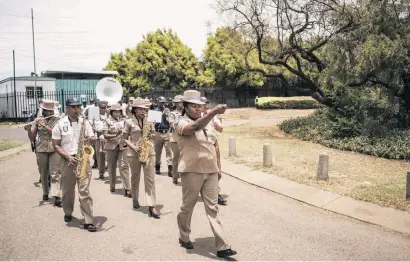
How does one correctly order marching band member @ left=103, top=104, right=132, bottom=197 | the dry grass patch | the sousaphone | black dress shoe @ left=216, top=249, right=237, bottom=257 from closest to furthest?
black dress shoe @ left=216, top=249, right=237, bottom=257
marching band member @ left=103, top=104, right=132, bottom=197
the sousaphone
the dry grass patch

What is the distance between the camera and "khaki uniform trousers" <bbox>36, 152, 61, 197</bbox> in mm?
7078

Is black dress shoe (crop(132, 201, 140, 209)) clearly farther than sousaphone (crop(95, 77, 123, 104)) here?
No

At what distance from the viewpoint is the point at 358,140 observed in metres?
13.3

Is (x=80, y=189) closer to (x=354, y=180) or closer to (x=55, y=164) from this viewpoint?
(x=55, y=164)

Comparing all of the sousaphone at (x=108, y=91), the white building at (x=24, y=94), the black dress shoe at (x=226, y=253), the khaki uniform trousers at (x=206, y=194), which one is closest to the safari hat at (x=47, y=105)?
the sousaphone at (x=108, y=91)

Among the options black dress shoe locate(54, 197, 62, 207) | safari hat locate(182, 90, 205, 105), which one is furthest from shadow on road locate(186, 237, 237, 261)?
black dress shoe locate(54, 197, 62, 207)

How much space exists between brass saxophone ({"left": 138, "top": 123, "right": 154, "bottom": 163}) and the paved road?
101 centimetres

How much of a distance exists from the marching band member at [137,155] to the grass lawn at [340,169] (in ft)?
12.9

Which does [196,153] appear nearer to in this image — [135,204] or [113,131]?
[135,204]

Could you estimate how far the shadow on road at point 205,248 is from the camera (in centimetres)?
475

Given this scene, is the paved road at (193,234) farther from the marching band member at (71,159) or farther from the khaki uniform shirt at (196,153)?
the khaki uniform shirt at (196,153)

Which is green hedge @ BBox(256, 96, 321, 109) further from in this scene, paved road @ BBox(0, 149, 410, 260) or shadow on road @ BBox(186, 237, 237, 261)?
shadow on road @ BBox(186, 237, 237, 261)

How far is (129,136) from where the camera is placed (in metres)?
6.75

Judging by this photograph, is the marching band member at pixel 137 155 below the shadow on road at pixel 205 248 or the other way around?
the other way around
